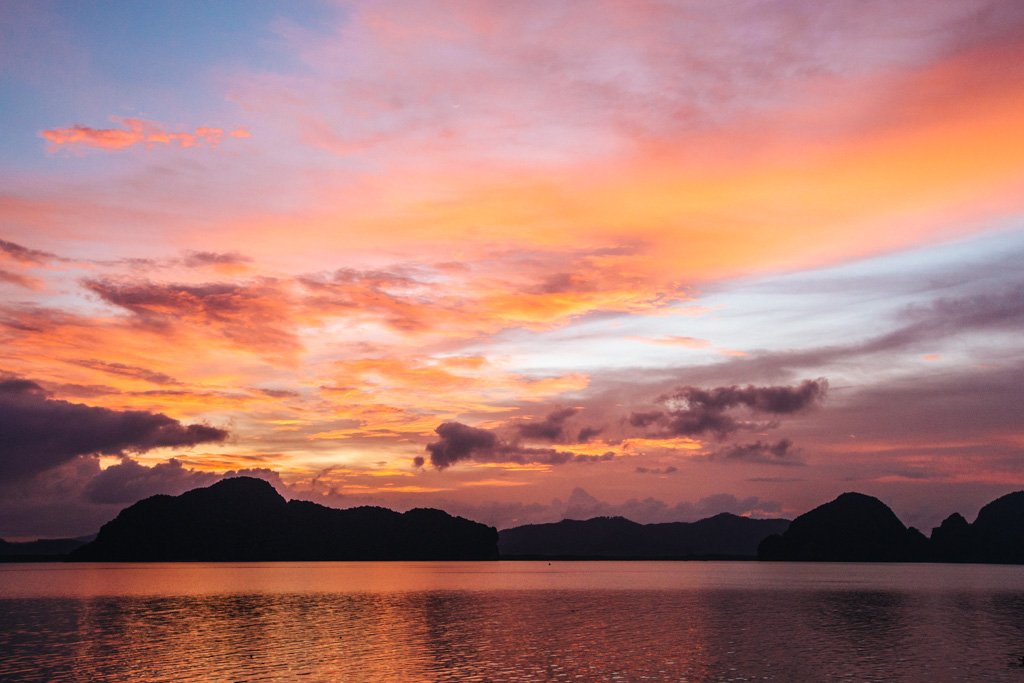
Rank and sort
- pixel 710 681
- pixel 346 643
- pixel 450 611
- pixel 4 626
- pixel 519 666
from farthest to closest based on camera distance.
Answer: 1. pixel 450 611
2. pixel 4 626
3. pixel 346 643
4. pixel 519 666
5. pixel 710 681

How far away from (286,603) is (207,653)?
288ft

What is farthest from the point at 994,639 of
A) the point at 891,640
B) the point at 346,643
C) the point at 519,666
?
the point at 346,643

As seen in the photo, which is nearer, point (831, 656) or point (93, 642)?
point (831, 656)

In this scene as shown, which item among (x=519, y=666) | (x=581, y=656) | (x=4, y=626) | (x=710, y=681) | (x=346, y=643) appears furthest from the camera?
(x=4, y=626)

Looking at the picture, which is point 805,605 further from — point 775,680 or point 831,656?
point 775,680

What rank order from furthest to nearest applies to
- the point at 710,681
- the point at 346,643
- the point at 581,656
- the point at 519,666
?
the point at 346,643
the point at 581,656
the point at 519,666
the point at 710,681

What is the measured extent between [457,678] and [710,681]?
2255cm

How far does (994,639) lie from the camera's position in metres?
109

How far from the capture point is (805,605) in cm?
17675

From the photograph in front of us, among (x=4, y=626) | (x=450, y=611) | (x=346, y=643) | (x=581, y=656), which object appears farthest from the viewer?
(x=450, y=611)

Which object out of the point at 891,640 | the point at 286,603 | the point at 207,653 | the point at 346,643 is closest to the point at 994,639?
the point at 891,640

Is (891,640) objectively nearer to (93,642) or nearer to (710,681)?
(710,681)

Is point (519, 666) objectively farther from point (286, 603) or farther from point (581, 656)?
point (286, 603)

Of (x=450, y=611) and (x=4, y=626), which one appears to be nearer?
(x=4, y=626)
